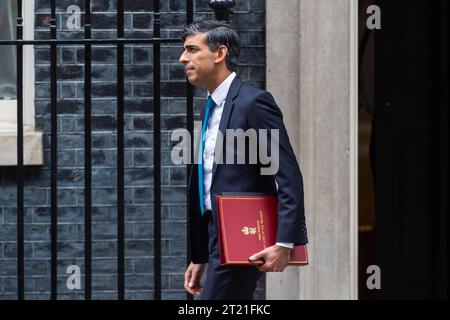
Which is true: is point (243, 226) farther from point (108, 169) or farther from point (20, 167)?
point (108, 169)

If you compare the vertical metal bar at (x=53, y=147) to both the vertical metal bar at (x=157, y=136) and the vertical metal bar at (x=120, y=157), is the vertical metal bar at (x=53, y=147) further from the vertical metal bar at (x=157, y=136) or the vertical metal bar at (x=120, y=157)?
the vertical metal bar at (x=157, y=136)

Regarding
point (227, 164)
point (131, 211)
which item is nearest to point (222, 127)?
point (227, 164)

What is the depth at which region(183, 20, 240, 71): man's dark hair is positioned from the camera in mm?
6418

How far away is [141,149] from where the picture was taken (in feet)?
26.4

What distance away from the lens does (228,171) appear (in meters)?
6.29

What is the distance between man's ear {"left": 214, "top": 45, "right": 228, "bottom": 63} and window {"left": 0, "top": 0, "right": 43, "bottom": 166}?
1.90 metres

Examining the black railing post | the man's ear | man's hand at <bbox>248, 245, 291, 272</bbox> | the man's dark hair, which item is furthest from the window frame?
man's hand at <bbox>248, 245, 291, 272</bbox>

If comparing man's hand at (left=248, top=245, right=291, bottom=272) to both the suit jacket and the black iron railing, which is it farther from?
the black iron railing

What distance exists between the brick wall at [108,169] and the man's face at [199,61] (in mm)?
1558
